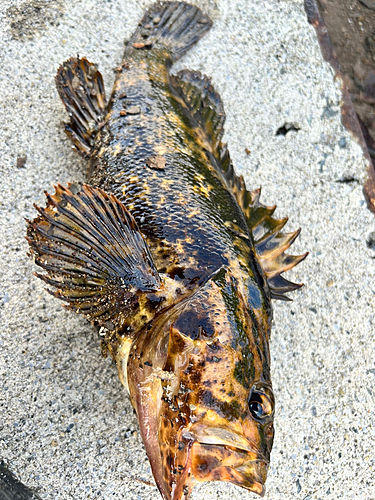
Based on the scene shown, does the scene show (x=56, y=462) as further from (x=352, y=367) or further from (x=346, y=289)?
(x=346, y=289)

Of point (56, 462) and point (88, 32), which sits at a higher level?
point (88, 32)

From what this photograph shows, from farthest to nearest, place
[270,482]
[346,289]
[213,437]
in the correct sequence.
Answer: [346,289] → [270,482] → [213,437]

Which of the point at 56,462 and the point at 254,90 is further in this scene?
the point at 254,90

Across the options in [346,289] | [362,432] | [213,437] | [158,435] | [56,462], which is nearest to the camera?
A: [213,437]

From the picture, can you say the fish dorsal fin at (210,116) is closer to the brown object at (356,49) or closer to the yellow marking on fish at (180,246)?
the yellow marking on fish at (180,246)

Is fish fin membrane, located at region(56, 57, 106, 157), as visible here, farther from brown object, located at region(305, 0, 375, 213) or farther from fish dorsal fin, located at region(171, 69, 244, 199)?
brown object, located at region(305, 0, 375, 213)

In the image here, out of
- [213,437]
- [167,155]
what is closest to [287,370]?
[213,437]

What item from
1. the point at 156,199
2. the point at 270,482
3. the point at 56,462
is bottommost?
the point at 56,462
